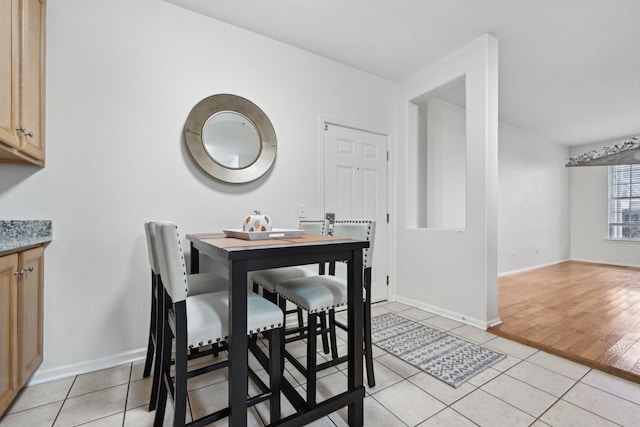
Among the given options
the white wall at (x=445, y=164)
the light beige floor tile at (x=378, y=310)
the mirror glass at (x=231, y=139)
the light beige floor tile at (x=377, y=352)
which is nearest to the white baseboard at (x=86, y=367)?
the mirror glass at (x=231, y=139)

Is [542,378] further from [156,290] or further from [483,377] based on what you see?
[156,290]

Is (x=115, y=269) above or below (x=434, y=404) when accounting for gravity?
above

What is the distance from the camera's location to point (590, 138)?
228 inches

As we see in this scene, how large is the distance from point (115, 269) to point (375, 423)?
1.95 meters

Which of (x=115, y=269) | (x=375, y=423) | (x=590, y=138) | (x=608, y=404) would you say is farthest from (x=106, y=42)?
(x=590, y=138)

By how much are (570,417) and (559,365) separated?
2.09 feet

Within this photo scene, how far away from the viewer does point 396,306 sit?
126 inches

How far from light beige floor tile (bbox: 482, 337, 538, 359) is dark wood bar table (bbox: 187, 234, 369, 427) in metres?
1.45

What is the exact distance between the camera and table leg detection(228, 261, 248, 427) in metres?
1.10

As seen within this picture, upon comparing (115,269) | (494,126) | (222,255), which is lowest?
(115,269)

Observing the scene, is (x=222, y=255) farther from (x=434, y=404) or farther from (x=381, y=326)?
(x=381, y=326)

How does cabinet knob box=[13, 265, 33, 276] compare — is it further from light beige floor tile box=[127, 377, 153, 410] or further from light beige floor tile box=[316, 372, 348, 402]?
light beige floor tile box=[316, 372, 348, 402]

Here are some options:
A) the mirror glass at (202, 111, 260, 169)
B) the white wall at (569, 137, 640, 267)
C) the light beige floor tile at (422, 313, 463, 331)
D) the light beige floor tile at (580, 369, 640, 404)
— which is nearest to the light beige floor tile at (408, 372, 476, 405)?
the light beige floor tile at (580, 369, 640, 404)

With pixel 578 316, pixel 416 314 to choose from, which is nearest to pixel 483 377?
pixel 416 314
